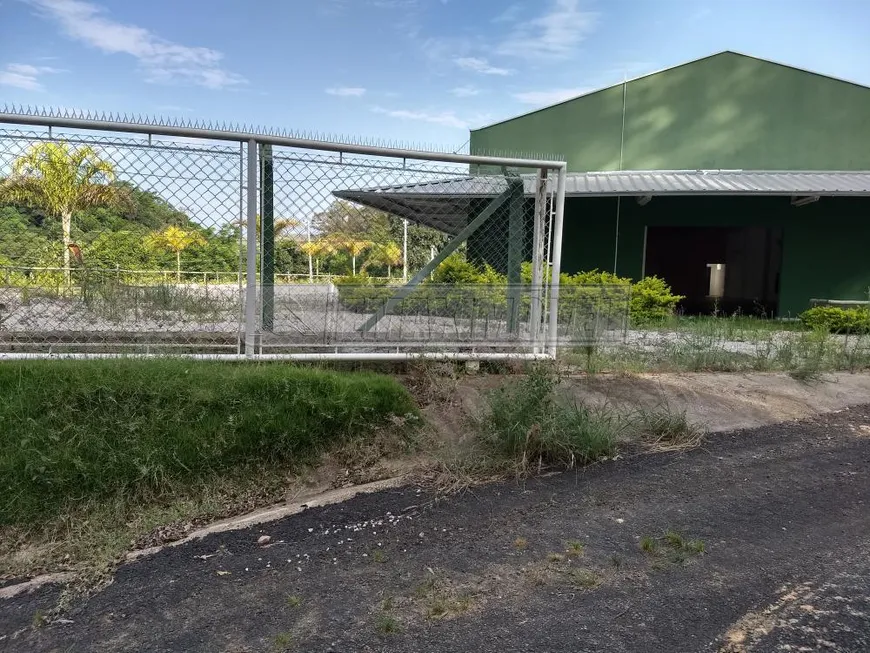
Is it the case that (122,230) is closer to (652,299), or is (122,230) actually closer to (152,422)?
(152,422)

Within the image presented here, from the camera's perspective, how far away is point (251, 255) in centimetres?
404

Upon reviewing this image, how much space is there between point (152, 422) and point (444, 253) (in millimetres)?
2503

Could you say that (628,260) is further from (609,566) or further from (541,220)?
(609,566)

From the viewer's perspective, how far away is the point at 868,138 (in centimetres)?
1363

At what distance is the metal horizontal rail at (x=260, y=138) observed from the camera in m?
3.69

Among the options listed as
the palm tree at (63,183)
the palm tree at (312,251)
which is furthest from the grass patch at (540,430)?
the palm tree at (63,183)

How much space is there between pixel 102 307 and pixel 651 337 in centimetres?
575

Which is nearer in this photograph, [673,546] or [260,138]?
[673,546]

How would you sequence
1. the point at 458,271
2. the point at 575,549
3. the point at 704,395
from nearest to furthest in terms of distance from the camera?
the point at 575,549
the point at 704,395
the point at 458,271

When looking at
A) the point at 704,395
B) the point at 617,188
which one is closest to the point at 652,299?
the point at 617,188

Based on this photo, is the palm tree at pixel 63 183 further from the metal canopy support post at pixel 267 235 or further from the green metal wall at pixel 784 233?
the green metal wall at pixel 784 233

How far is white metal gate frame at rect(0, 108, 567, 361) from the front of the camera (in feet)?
12.3

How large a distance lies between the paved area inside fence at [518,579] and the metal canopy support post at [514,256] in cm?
161

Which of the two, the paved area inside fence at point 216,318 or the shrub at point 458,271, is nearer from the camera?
the paved area inside fence at point 216,318
